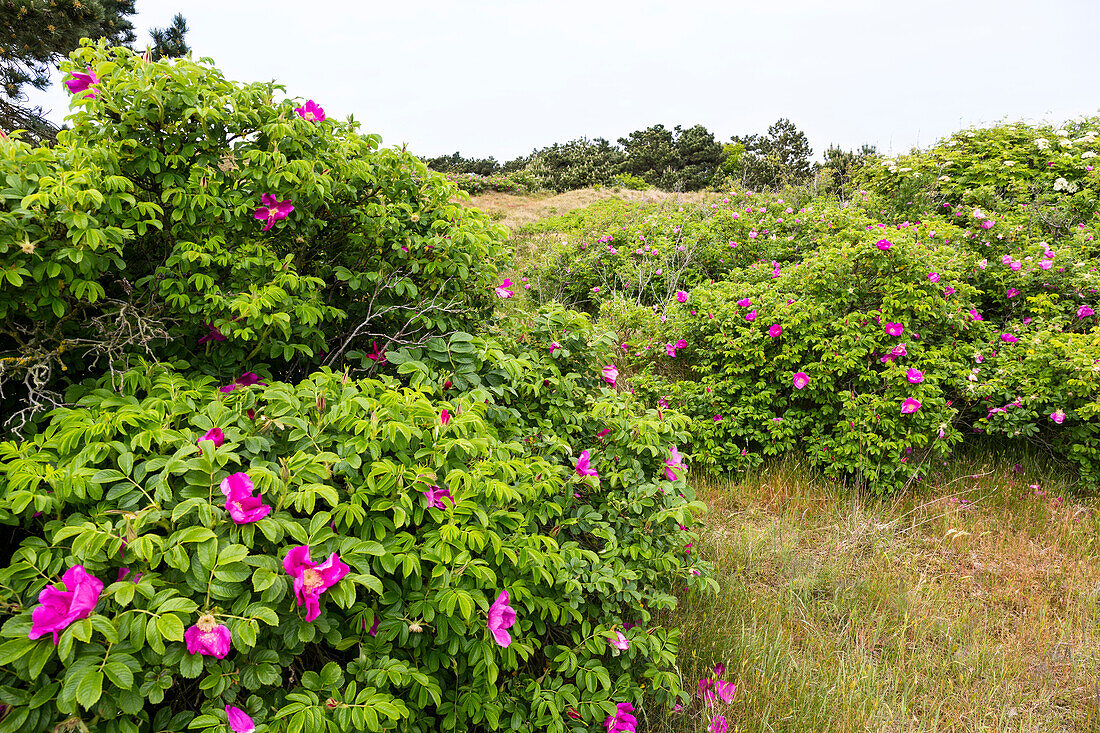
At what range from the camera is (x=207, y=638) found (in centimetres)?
105

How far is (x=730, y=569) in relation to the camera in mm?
2777

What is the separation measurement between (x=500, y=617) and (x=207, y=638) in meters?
0.60

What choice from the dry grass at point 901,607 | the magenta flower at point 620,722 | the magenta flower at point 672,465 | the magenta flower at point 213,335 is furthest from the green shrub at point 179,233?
the dry grass at point 901,607

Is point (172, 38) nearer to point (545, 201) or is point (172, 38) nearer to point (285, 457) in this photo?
point (285, 457)

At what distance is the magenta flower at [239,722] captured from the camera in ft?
3.56

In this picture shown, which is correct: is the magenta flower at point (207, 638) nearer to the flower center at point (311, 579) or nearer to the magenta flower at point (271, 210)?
the flower center at point (311, 579)

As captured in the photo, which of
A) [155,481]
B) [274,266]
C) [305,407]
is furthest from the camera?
[274,266]

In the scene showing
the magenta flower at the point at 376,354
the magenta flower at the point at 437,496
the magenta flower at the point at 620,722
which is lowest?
the magenta flower at the point at 620,722

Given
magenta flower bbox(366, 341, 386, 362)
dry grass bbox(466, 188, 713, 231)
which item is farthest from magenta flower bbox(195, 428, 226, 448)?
dry grass bbox(466, 188, 713, 231)

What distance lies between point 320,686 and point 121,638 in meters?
0.40

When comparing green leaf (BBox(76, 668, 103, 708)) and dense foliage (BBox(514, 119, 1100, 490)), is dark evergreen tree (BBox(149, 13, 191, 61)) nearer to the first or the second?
dense foliage (BBox(514, 119, 1100, 490))

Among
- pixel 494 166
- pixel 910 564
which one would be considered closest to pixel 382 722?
pixel 910 564

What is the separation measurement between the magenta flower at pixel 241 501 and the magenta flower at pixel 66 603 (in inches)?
9.6

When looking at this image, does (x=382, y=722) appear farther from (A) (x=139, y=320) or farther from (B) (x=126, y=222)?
(B) (x=126, y=222)
